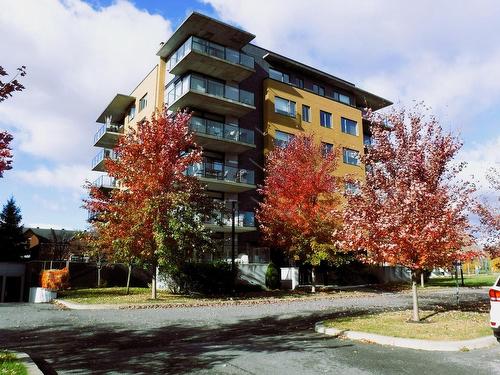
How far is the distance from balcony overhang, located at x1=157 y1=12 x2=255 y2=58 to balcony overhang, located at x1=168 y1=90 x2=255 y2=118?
4.85 m

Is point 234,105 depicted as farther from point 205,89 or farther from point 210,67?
point 210,67

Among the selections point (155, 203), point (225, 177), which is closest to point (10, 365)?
point (155, 203)

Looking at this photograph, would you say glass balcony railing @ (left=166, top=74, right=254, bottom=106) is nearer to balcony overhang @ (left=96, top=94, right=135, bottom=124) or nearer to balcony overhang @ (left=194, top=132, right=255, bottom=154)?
balcony overhang @ (left=194, top=132, right=255, bottom=154)

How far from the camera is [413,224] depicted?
12078 millimetres

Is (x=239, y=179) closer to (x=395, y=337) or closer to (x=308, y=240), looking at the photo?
(x=308, y=240)

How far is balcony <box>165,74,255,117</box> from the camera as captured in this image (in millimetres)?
30016

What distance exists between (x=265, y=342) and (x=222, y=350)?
1363 mm

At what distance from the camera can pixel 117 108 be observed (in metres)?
41.0

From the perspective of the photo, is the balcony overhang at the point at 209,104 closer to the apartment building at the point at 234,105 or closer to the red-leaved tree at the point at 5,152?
the apartment building at the point at 234,105

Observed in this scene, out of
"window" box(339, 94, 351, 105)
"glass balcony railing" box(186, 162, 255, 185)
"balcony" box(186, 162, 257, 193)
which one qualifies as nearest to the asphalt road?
"balcony" box(186, 162, 257, 193)

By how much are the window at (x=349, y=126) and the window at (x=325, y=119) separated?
172 cm

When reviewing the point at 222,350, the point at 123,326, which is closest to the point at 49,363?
the point at 222,350

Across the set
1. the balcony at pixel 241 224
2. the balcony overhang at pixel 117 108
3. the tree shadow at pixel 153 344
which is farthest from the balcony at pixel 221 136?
the tree shadow at pixel 153 344

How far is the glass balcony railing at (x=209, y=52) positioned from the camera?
3005 cm
